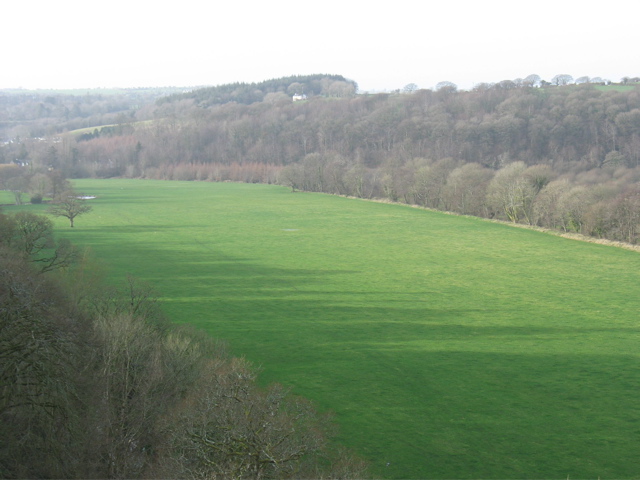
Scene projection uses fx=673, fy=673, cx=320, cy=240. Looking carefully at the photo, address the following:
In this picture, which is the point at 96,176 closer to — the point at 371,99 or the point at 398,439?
the point at 371,99

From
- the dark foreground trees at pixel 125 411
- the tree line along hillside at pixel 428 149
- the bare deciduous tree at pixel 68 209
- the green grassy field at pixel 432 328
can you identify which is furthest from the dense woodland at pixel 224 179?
the green grassy field at pixel 432 328

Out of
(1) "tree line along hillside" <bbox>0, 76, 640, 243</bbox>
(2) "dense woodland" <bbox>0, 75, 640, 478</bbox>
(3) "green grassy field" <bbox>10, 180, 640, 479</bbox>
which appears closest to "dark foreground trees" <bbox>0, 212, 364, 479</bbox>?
(2) "dense woodland" <bbox>0, 75, 640, 478</bbox>

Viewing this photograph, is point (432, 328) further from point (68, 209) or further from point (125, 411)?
point (68, 209)

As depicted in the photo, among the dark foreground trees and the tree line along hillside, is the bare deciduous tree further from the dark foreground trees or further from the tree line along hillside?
the dark foreground trees

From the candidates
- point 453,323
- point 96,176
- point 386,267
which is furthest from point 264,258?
point 96,176

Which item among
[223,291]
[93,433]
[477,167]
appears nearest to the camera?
[93,433]
